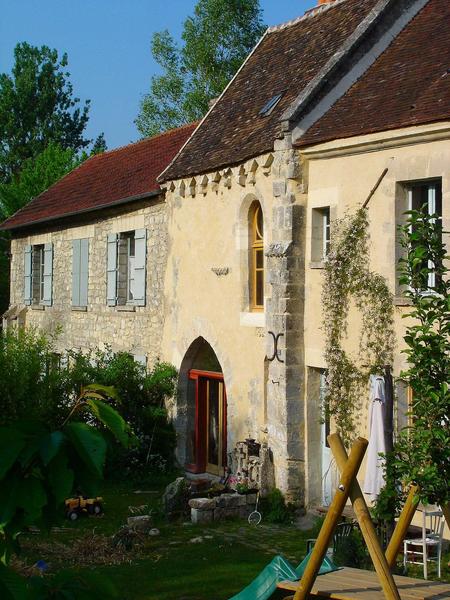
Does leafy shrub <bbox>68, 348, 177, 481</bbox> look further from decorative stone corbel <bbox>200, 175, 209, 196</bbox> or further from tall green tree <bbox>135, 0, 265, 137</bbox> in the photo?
tall green tree <bbox>135, 0, 265, 137</bbox>

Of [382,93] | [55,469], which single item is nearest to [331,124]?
[382,93]

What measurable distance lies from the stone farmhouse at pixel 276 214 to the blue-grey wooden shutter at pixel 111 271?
39 mm

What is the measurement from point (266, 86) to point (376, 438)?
733cm

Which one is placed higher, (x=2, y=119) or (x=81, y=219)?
(x=2, y=119)

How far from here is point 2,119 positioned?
142ft

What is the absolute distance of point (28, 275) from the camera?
23.6 m

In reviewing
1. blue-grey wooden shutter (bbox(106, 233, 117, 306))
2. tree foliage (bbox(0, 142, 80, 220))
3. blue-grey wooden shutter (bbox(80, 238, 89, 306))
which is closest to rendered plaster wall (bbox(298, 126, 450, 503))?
blue-grey wooden shutter (bbox(106, 233, 117, 306))

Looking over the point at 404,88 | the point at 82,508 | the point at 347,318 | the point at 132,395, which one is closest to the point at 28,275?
the point at 132,395

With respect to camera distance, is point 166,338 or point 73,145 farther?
point 73,145

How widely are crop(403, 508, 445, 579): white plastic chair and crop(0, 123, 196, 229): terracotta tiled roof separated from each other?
8405mm

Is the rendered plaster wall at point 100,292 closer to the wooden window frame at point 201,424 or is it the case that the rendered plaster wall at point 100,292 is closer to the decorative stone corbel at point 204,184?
the wooden window frame at point 201,424

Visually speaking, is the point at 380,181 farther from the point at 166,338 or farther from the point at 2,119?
the point at 2,119

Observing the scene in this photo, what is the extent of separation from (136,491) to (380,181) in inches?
259

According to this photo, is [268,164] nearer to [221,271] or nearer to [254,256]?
[254,256]
